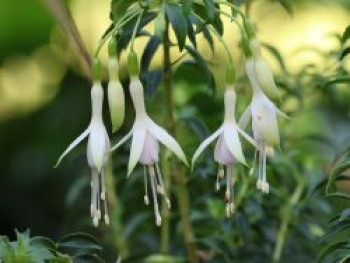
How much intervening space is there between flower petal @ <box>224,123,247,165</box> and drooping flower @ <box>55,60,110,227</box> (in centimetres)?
10

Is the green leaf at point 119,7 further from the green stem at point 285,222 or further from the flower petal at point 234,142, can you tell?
the green stem at point 285,222

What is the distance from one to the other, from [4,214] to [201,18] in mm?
1306

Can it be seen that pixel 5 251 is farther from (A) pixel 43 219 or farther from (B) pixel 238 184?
(A) pixel 43 219

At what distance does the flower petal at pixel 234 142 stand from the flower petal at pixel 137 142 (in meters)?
0.07

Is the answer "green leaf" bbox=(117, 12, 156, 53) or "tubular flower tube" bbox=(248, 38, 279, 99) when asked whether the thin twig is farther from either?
"tubular flower tube" bbox=(248, 38, 279, 99)

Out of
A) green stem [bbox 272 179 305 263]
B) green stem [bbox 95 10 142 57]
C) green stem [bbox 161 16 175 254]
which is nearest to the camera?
green stem [bbox 95 10 142 57]

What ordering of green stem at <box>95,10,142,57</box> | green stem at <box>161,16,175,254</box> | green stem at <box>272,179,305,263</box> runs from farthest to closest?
1. green stem at <box>272,179,305,263</box>
2. green stem at <box>161,16,175,254</box>
3. green stem at <box>95,10,142,57</box>

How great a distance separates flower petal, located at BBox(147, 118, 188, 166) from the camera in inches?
30.8

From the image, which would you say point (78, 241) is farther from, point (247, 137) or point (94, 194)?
point (247, 137)

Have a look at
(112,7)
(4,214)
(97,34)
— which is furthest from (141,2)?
(4,214)

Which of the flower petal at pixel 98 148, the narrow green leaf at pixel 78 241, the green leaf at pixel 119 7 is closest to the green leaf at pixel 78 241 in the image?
the narrow green leaf at pixel 78 241

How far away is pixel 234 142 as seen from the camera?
2.60 feet

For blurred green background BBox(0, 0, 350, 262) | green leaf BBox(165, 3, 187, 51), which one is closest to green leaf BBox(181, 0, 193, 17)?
green leaf BBox(165, 3, 187, 51)

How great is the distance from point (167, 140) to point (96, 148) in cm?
6
